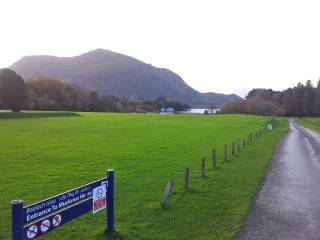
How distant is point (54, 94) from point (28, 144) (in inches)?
4947

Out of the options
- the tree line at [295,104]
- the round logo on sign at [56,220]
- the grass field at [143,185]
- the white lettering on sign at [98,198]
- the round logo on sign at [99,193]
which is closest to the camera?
the round logo on sign at [56,220]

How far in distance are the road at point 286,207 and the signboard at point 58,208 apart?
3672 mm

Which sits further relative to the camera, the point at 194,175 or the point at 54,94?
the point at 54,94

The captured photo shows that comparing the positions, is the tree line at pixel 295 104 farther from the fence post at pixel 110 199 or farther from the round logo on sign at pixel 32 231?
the round logo on sign at pixel 32 231

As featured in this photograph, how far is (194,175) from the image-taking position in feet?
57.8

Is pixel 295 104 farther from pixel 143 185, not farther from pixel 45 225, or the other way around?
pixel 45 225

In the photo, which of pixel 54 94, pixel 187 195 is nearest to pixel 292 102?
pixel 54 94

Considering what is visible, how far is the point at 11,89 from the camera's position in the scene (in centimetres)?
8181

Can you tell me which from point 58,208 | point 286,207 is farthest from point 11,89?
point 58,208

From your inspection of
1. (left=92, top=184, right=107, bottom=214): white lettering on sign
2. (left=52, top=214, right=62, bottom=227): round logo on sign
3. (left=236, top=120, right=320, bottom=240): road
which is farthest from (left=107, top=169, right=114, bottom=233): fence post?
(left=236, top=120, right=320, bottom=240): road

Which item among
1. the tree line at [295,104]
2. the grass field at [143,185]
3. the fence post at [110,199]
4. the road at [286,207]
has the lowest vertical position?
the road at [286,207]

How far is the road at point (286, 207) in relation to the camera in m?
9.62

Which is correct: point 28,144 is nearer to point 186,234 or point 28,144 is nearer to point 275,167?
Result: point 275,167

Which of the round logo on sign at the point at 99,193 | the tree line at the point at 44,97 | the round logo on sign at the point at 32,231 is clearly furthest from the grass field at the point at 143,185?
the tree line at the point at 44,97
